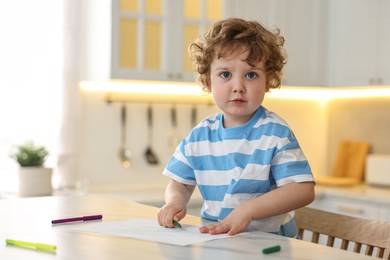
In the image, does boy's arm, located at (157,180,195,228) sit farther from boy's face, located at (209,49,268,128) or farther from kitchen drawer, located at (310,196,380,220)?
kitchen drawer, located at (310,196,380,220)

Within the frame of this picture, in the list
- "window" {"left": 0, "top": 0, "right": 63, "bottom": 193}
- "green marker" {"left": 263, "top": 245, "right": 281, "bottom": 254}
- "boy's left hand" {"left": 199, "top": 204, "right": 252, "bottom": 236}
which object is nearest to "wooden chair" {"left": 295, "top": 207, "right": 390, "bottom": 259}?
"boy's left hand" {"left": 199, "top": 204, "right": 252, "bottom": 236}

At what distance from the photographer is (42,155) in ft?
10.0

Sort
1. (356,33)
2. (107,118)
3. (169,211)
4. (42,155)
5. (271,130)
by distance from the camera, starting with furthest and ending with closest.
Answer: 1. (356,33)
2. (107,118)
3. (42,155)
4. (271,130)
5. (169,211)


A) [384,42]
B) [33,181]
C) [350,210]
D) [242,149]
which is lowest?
[350,210]

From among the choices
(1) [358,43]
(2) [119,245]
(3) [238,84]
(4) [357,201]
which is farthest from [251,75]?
(1) [358,43]

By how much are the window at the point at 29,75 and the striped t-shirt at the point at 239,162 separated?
5.84 ft

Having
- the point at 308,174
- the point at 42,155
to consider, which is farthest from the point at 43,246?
the point at 42,155

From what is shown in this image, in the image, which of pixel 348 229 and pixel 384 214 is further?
pixel 384 214

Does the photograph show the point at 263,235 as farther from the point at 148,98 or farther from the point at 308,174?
the point at 148,98

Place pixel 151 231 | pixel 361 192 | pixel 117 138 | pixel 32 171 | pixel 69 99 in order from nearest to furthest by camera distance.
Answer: pixel 151 231, pixel 32 171, pixel 69 99, pixel 361 192, pixel 117 138

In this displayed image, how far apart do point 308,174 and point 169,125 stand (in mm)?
2303

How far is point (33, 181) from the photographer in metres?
2.99

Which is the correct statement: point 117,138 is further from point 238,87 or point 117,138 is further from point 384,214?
point 238,87

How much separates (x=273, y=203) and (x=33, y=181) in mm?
1851
